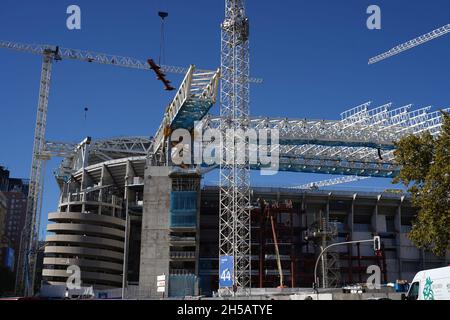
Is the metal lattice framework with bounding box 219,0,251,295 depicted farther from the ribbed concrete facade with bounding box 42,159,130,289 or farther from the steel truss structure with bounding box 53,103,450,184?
the ribbed concrete facade with bounding box 42,159,130,289

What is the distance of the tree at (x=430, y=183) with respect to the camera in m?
37.0

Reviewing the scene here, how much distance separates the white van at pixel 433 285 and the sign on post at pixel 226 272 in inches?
2345

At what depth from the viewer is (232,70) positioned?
280 feet

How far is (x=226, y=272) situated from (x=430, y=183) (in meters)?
50.6

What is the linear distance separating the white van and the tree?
1368 cm

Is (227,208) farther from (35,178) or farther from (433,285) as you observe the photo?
(35,178)

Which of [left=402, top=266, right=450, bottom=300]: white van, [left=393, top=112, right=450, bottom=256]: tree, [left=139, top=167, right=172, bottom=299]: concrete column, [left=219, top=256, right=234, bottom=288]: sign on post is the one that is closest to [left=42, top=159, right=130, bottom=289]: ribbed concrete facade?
[left=139, top=167, right=172, bottom=299]: concrete column

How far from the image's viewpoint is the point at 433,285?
72.3 feet

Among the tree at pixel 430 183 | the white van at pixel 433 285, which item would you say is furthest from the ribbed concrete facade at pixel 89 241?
the white van at pixel 433 285

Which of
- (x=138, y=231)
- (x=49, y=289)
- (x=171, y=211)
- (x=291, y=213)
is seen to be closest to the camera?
(x=49, y=289)

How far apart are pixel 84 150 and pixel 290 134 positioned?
2391 inches

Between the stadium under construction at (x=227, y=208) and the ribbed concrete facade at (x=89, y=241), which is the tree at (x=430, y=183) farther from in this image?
the ribbed concrete facade at (x=89, y=241)
